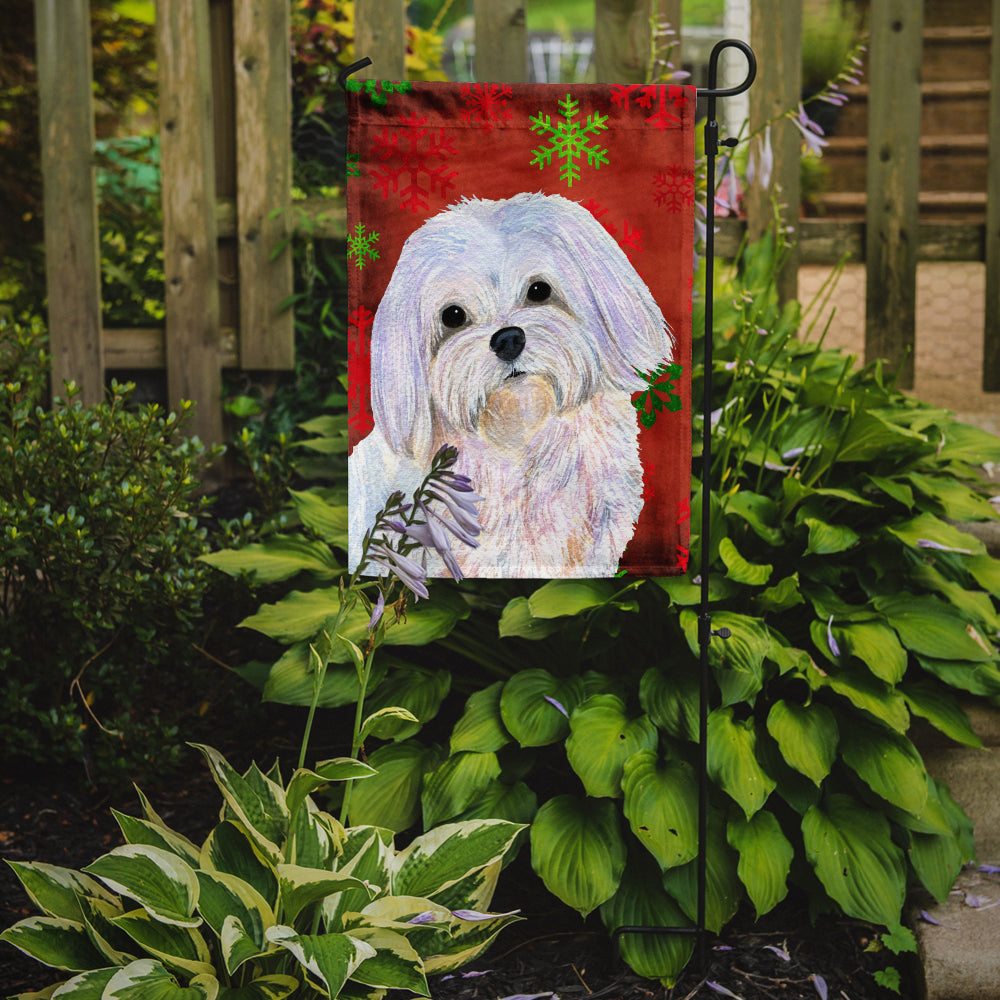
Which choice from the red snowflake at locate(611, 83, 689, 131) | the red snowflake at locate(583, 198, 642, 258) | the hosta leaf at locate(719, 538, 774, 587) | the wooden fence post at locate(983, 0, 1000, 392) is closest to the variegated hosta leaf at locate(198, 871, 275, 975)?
the hosta leaf at locate(719, 538, 774, 587)

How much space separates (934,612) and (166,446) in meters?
1.87

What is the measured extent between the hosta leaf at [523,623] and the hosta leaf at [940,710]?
77cm

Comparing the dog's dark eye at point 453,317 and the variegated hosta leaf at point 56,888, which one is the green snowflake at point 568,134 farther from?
the variegated hosta leaf at point 56,888

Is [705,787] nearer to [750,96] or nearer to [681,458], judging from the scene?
[681,458]

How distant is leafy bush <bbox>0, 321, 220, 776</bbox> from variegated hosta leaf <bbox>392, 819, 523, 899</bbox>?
858mm

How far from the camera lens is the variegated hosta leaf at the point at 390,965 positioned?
5.08ft

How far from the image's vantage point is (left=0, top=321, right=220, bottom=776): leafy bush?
90.5 inches

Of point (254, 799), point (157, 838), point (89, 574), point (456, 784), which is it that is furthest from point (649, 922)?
point (89, 574)

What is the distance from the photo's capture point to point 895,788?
1986 mm

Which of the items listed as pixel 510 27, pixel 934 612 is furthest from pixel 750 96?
pixel 934 612

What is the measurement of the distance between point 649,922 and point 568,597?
66cm

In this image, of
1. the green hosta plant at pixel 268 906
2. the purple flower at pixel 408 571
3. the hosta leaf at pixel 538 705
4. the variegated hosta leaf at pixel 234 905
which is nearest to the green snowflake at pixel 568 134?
the purple flower at pixel 408 571

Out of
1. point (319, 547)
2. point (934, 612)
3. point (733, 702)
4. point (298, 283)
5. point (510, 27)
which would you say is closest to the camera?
point (733, 702)

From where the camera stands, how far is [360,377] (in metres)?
1.94
